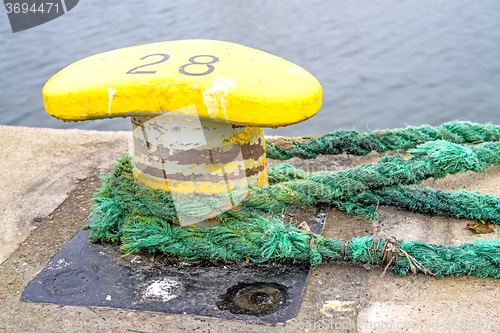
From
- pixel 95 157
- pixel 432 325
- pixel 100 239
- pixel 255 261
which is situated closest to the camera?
pixel 432 325

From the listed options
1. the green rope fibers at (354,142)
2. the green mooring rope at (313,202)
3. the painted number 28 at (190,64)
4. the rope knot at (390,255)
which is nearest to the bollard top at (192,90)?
the painted number 28 at (190,64)

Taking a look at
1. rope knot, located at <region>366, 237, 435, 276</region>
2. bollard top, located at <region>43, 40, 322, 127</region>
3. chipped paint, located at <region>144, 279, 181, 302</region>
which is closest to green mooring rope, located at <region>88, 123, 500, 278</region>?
rope knot, located at <region>366, 237, 435, 276</region>

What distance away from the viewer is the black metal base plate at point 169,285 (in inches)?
82.1

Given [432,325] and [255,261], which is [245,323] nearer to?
[255,261]

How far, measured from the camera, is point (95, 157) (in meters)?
3.47

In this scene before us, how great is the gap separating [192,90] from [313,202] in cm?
88

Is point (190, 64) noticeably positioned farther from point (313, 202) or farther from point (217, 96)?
point (313, 202)

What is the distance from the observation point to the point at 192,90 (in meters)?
2.19

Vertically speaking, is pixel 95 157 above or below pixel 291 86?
below

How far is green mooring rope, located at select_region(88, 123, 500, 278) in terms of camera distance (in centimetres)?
220

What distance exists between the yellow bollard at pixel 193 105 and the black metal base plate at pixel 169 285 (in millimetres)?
269

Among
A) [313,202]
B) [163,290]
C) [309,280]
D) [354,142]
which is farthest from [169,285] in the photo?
[354,142]

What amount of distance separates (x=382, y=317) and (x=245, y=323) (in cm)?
48

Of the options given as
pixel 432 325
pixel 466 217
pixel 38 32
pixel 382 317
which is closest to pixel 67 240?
pixel 382 317
